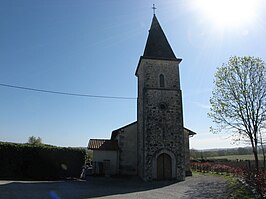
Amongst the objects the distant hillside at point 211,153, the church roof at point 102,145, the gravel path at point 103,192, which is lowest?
the gravel path at point 103,192

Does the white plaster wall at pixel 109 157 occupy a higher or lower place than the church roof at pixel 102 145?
lower

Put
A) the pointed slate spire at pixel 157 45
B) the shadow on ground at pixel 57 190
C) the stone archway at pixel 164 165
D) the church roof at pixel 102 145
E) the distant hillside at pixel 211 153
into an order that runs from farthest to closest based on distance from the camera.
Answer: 1. the distant hillside at pixel 211 153
2. the church roof at pixel 102 145
3. the pointed slate spire at pixel 157 45
4. the stone archway at pixel 164 165
5. the shadow on ground at pixel 57 190

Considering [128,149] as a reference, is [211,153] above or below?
below

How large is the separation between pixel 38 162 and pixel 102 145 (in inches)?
239

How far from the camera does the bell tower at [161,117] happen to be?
17609 millimetres

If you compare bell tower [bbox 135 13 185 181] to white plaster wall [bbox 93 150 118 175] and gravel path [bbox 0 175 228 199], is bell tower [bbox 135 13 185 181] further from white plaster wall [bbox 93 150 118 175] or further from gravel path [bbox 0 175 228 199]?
gravel path [bbox 0 175 228 199]

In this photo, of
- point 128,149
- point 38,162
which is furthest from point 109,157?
point 38,162


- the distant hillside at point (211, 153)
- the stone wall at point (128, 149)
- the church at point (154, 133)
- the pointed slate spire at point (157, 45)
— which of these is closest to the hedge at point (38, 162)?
the church at point (154, 133)

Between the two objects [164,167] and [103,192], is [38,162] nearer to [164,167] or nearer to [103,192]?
[103,192]

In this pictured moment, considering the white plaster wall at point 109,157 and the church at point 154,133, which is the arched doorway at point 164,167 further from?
the white plaster wall at point 109,157

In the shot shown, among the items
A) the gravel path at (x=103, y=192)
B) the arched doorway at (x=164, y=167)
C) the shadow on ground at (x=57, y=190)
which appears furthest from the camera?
the arched doorway at (x=164, y=167)

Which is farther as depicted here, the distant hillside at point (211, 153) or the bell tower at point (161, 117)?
the distant hillside at point (211, 153)

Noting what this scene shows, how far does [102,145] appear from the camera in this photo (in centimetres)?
2155

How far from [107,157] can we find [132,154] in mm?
2355
